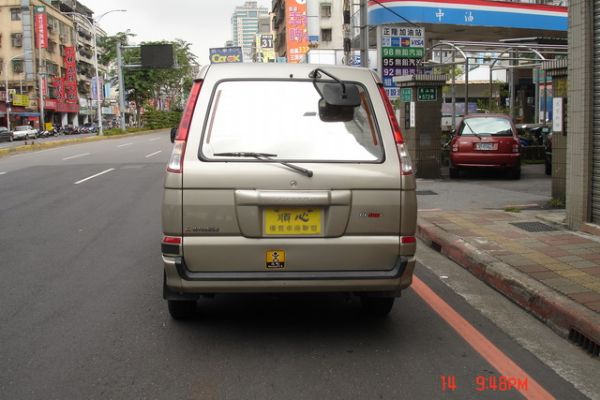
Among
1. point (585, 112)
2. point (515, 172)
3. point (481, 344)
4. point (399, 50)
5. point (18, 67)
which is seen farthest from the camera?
point (18, 67)

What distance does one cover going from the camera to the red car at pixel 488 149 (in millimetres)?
13195

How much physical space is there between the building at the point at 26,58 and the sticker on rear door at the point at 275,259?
6731cm

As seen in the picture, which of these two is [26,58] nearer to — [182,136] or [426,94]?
[426,94]

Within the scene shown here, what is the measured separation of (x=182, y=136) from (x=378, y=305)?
1931mm

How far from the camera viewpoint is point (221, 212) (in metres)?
3.79

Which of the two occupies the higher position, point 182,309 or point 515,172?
point 515,172

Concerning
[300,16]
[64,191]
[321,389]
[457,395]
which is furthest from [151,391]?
[300,16]

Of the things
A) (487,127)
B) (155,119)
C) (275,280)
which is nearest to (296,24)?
(155,119)

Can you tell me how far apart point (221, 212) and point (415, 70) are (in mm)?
14005

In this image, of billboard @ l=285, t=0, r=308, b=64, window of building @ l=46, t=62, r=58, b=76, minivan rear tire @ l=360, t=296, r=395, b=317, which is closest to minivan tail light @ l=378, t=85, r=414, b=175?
minivan rear tire @ l=360, t=296, r=395, b=317

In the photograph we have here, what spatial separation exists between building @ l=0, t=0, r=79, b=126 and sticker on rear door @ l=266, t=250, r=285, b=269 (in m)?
67.3

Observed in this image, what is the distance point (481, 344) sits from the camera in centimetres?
418

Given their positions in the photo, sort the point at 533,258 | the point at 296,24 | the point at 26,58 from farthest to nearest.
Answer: the point at 26,58
the point at 296,24
the point at 533,258

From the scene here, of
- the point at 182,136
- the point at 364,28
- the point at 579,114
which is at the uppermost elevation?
the point at 364,28
